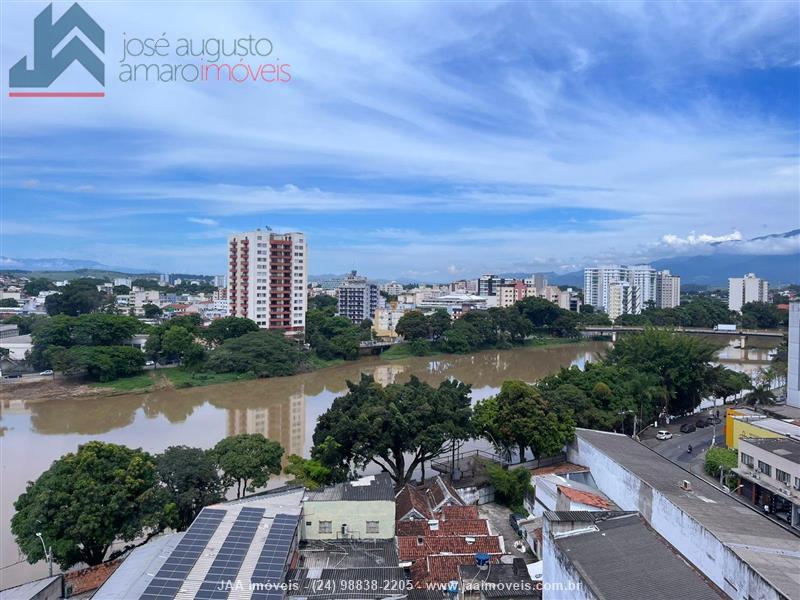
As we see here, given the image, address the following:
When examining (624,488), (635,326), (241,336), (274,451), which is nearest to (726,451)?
(624,488)

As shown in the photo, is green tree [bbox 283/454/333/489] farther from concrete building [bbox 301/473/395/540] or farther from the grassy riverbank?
the grassy riverbank

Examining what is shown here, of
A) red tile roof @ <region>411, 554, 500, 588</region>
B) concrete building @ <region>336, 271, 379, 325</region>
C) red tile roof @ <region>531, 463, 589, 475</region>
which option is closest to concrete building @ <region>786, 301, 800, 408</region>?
red tile roof @ <region>531, 463, 589, 475</region>

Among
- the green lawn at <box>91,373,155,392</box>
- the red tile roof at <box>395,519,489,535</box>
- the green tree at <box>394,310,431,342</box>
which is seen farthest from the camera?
the green tree at <box>394,310,431,342</box>

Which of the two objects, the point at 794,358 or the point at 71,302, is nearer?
the point at 794,358

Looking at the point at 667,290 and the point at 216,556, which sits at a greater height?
the point at 667,290

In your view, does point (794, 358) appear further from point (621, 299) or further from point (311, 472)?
point (621, 299)

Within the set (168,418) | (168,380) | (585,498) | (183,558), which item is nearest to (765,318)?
(168,380)
